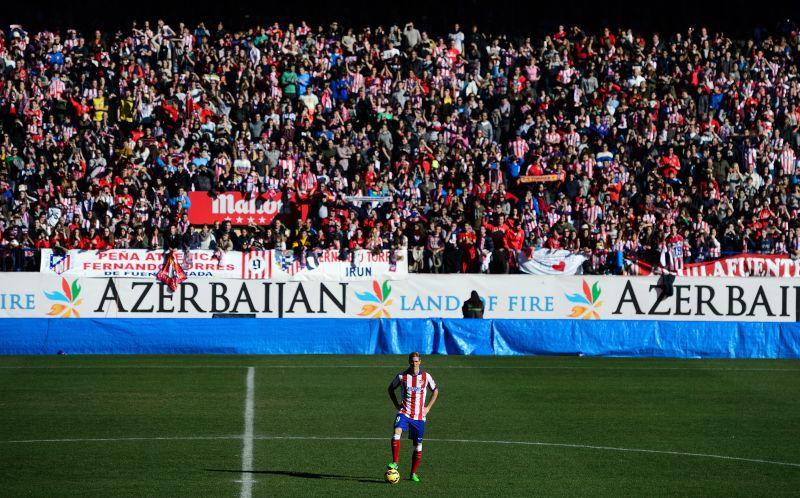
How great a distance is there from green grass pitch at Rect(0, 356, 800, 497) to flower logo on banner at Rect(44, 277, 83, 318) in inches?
161

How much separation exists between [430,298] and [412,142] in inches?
216

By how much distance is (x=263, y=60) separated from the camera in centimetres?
3741

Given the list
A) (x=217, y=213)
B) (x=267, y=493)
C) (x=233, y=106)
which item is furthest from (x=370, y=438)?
Result: (x=233, y=106)

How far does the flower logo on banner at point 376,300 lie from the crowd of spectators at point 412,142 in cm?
107

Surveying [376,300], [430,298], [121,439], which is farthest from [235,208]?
[121,439]

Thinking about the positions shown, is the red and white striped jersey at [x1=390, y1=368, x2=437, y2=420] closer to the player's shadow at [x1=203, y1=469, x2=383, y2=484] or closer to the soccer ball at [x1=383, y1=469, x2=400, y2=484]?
the soccer ball at [x1=383, y1=469, x2=400, y2=484]

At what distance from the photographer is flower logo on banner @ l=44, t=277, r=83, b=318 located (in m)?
31.3

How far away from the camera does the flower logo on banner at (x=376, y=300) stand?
105ft

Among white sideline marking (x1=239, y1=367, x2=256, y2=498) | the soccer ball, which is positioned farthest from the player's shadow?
the soccer ball

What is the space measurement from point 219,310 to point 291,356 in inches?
135

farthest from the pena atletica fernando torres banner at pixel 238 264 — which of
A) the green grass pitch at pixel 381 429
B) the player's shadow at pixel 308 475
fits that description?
the player's shadow at pixel 308 475

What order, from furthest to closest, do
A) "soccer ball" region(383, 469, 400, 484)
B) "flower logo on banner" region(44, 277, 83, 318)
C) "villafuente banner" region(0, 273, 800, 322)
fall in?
"villafuente banner" region(0, 273, 800, 322) → "flower logo on banner" region(44, 277, 83, 318) → "soccer ball" region(383, 469, 400, 484)

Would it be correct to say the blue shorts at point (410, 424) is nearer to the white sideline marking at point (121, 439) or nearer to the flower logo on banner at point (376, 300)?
the white sideline marking at point (121, 439)

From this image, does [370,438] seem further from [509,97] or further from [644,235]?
[509,97]
